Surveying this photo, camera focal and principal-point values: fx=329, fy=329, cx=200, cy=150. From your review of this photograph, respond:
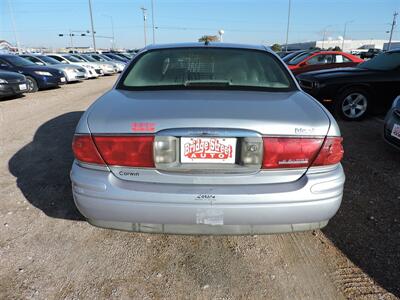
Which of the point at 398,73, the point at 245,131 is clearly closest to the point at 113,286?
the point at 245,131

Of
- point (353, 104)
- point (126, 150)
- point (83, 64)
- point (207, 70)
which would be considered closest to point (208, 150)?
point (126, 150)

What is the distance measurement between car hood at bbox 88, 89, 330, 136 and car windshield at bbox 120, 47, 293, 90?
328mm

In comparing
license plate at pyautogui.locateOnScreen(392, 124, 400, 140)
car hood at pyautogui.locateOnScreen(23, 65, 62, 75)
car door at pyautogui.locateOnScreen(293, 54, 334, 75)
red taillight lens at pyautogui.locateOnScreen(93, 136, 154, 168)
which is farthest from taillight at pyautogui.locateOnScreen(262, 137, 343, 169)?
car hood at pyautogui.locateOnScreen(23, 65, 62, 75)

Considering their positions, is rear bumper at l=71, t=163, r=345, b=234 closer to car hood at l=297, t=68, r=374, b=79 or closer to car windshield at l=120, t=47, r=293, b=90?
car windshield at l=120, t=47, r=293, b=90

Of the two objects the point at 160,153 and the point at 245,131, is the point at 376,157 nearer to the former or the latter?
the point at 245,131

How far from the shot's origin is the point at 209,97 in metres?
2.29

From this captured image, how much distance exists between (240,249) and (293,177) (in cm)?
85

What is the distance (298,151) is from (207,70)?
124 centimetres

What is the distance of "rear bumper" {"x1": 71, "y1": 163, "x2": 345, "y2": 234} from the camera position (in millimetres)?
1978

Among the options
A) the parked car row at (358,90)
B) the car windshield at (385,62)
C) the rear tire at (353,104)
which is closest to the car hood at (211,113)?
the parked car row at (358,90)

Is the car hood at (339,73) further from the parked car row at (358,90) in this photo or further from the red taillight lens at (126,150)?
the red taillight lens at (126,150)

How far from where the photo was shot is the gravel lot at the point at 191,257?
2166mm

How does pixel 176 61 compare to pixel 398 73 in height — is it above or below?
above

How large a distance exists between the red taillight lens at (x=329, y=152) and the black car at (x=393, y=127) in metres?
2.63
